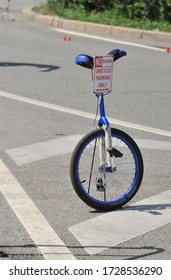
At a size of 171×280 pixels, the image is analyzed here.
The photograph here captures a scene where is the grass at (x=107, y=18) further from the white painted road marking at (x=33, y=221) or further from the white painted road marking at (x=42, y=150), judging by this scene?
the white painted road marking at (x=33, y=221)

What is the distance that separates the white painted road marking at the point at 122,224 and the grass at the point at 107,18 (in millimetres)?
11505

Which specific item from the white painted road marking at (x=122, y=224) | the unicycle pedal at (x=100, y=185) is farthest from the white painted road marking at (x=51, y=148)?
the white painted road marking at (x=122, y=224)

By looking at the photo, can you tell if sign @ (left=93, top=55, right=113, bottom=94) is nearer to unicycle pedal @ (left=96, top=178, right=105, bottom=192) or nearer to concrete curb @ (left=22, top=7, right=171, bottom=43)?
unicycle pedal @ (left=96, top=178, right=105, bottom=192)

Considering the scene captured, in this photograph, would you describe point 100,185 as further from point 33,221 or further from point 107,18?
point 107,18

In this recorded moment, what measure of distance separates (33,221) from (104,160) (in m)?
0.84

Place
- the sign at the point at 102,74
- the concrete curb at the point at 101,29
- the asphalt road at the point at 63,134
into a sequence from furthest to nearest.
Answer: the concrete curb at the point at 101,29 < the sign at the point at 102,74 < the asphalt road at the point at 63,134

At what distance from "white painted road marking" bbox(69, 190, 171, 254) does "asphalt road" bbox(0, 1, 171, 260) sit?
0.05 feet

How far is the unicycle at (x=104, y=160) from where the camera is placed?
240 inches

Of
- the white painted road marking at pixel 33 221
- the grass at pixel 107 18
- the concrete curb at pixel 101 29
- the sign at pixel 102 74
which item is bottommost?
the white painted road marking at pixel 33 221

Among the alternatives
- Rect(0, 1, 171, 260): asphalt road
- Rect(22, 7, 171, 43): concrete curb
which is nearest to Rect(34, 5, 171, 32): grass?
Rect(22, 7, 171, 43): concrete curb

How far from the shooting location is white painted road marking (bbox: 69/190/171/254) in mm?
5520
